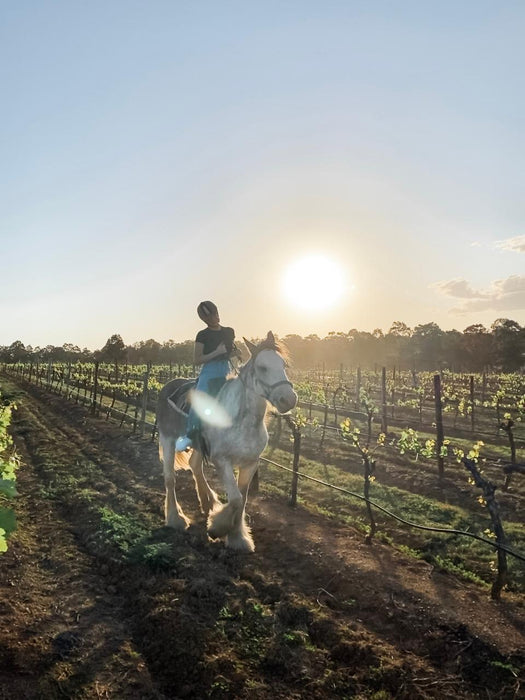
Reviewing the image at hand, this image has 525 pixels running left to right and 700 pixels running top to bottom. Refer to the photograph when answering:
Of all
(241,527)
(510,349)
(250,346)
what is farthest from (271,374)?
(510,349)

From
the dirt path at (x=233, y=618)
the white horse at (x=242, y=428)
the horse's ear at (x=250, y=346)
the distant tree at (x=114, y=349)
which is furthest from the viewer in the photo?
the distant tree at (x=114, y=349)

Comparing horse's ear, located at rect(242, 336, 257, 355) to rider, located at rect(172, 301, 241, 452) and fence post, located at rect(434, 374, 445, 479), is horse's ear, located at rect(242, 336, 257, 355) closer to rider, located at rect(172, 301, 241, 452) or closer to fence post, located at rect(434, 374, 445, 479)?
rider, located at rect(172, 301, 241, 452)

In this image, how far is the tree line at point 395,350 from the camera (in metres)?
70.0

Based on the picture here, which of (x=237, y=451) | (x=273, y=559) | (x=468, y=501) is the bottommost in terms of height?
(x=468, y=501)

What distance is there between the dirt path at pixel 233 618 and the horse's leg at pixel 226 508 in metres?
0.46

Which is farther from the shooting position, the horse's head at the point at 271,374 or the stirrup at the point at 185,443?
the stirrup at the point at 185,443

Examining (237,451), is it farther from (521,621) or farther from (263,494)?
(263,494)

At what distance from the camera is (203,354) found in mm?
7297

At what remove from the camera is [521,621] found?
5.82 m

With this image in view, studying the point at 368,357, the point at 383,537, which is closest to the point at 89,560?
the point at 383,537

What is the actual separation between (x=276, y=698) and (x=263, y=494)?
27.1ft

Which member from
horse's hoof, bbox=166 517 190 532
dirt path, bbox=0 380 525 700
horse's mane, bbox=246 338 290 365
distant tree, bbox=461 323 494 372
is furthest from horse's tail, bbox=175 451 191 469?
distant tree, bbox=461 323 494 372

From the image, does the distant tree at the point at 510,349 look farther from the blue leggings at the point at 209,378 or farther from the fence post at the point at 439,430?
the blue leggings at the point at 209,378

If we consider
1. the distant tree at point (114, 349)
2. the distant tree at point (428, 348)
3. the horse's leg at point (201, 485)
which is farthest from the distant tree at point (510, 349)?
the distant tree at point (114, 349)
